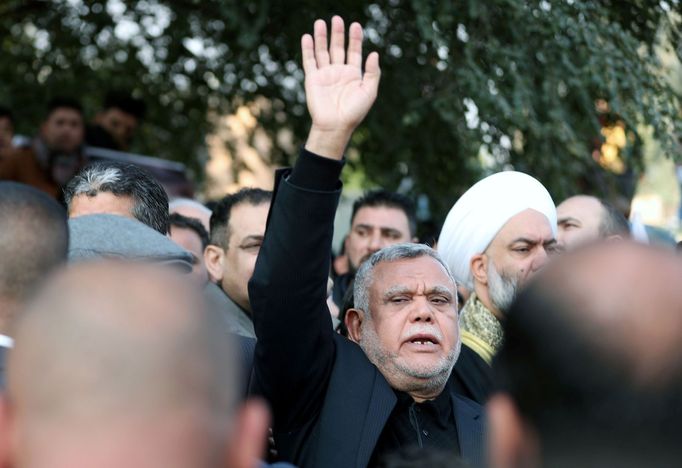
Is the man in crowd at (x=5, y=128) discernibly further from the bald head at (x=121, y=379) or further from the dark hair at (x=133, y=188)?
the bald head at (x=121, y=379)

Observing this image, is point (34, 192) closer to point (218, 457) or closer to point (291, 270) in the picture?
point (291, 270)

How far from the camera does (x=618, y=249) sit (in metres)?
2.03

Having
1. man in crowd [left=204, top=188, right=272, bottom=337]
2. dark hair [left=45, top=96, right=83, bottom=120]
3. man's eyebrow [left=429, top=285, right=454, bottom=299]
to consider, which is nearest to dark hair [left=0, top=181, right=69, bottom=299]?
man's eyebrow [left=429, top=285, right=454, bottom=299]

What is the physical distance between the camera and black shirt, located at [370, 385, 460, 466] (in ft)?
12.5

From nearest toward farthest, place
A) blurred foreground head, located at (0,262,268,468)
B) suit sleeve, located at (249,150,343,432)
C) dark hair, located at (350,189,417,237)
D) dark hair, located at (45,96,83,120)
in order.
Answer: blurred foreground head, located at (0,262,268,468) → suit sleeve, located at (249,150,343,432) → dark hair, located at (350,189,417,237) → dark hair, located at (45,96,83,120)

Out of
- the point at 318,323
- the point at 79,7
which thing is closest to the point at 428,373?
the point at 318,323

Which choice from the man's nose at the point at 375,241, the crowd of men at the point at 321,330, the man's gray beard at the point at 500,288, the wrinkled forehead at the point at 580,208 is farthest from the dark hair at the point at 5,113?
the man's gray beard at the point at 500,288

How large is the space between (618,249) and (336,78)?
1.68 meters

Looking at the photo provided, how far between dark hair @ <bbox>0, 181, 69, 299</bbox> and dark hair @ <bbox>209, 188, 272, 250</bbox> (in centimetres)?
267

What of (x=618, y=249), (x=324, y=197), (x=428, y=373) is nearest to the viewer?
(x=618, y=249)

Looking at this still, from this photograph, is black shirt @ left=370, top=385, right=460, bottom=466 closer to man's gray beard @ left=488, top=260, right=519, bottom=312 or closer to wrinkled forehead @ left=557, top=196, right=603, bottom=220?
man's gray beard @ left=488, top=260, right=519, bottom=312

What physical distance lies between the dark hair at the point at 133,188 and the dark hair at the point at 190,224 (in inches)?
70.7

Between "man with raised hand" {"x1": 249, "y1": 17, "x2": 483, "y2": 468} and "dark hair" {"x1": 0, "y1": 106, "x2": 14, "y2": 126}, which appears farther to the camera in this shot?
"dark hair" {"x1": 0, "y1": 106, "x2": 14, "y2": 126}

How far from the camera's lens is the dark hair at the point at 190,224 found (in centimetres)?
594
